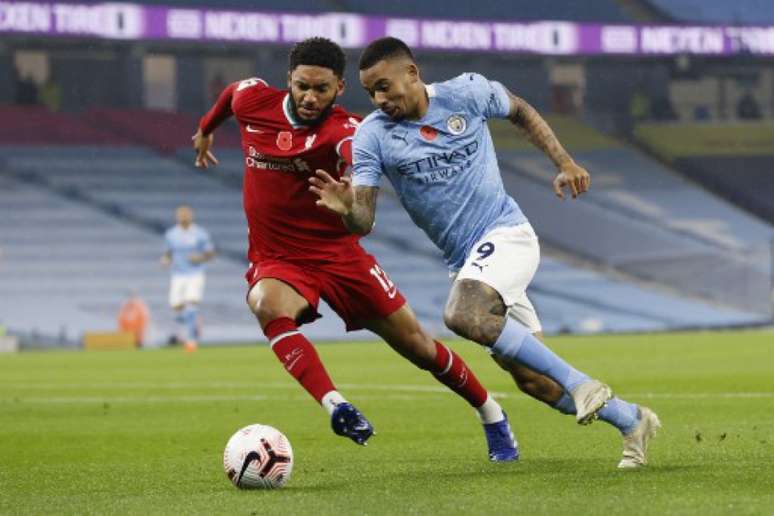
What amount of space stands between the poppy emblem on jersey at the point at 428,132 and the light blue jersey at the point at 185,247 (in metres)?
19.1

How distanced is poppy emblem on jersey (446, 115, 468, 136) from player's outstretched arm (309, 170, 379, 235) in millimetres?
491

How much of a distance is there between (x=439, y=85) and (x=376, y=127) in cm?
43

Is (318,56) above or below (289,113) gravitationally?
above

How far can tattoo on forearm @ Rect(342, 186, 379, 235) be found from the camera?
Answer: 778 cm

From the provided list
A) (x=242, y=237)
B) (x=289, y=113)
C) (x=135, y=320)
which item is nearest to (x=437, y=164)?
(x=289, y=113)

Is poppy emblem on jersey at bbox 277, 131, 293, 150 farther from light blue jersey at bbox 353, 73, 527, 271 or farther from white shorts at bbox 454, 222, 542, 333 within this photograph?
white shorts at bbox 454, 222, 542, 333

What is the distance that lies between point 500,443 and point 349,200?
181 cm

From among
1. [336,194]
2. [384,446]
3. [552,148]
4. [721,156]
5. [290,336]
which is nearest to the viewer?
[336,194]

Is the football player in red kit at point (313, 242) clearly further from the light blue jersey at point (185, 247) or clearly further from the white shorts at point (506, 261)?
the light blue jersey at point (185, 247)

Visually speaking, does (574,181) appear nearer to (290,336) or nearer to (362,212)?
(362,212)

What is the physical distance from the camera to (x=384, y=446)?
9.95 m

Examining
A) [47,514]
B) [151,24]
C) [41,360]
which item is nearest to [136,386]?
[41,360]

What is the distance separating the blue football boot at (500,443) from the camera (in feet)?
28.7

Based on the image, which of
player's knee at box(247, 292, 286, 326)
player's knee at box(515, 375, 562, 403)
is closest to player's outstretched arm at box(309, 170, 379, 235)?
player's knee at box(247, 292, 286, 326)
